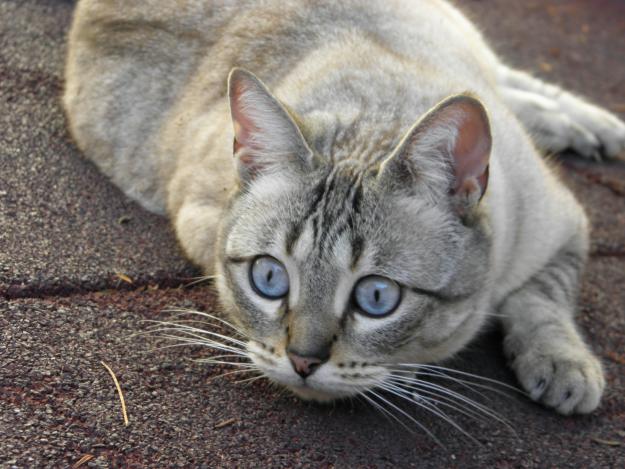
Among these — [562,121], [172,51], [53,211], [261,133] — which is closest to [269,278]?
[261,133]

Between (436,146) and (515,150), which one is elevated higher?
(436,146)

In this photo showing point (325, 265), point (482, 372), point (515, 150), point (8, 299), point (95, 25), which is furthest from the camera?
point (95, 25)

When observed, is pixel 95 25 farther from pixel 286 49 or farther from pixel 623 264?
pixel 623 264

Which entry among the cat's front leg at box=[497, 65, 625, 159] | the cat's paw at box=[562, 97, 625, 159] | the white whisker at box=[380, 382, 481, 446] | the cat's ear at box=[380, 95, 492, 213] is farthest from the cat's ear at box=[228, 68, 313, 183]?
the cat's paw at box=[562, 97, 625, 159]

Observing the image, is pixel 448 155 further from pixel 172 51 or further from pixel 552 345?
pixel 172 51

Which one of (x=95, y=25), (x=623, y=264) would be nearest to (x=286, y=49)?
(x=95, y=25)

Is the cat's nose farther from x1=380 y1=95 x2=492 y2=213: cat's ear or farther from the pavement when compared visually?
x1=380 y1=95 x2=492 y2=213: cat's ear

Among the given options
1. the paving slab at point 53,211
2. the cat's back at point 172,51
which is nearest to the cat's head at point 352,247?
the paving slab at point 53,211
